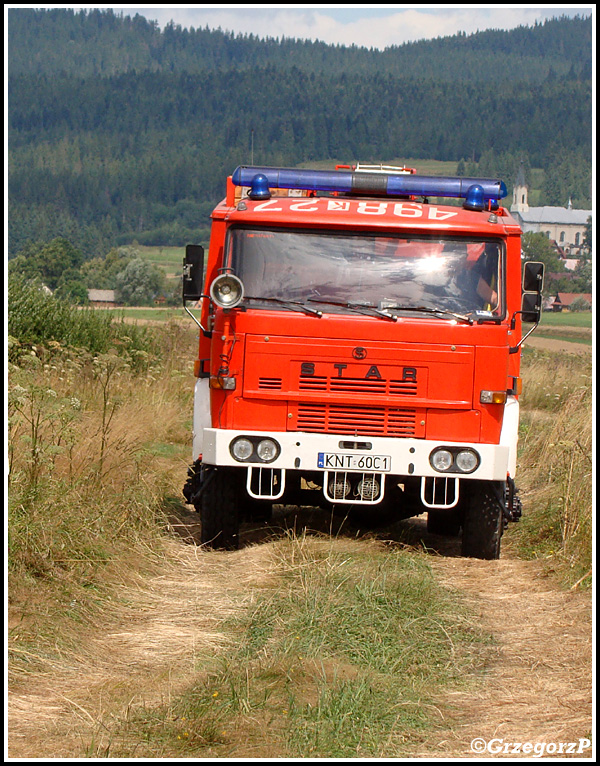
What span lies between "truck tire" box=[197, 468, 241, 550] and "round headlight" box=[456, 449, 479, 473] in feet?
5.75

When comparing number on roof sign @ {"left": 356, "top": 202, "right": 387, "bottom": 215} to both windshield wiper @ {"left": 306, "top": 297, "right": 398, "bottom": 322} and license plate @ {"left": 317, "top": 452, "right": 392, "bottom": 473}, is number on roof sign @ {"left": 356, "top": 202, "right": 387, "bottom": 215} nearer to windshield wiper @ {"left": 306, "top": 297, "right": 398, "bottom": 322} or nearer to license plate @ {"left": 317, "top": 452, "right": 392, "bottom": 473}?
windshield wiper @ {"left": 306, "top": 297, "right": 398, "bottom": 322}

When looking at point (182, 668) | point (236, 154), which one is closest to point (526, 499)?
point (182, 668)

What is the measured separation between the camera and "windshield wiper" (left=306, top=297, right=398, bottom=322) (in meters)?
7.64

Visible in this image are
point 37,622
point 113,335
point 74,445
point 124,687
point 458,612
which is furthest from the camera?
point 113,335

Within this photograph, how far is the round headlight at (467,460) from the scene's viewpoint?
762 cm

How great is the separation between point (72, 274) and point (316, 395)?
49.6 m

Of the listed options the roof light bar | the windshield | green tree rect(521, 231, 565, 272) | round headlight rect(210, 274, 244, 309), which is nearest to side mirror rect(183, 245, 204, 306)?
the windshield

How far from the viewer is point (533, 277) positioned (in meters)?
8.18

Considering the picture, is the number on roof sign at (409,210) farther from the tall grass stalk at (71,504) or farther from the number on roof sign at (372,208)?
the tall grass stalk at (71,504)

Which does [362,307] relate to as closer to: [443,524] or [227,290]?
[227,290]

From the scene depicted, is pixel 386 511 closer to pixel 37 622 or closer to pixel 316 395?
pixel 316 395

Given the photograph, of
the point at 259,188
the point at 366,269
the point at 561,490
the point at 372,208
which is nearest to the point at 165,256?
the point at 259,188

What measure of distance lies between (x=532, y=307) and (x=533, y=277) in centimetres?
25

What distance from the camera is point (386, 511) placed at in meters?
8.72
